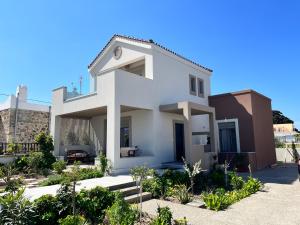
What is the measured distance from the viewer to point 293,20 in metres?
11.6

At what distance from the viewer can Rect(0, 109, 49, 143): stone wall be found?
17.9m

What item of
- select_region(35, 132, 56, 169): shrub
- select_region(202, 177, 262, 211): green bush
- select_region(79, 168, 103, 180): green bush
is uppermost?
select_region(35, 132, 56, 169): shrub

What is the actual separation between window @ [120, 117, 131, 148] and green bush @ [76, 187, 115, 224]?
329 inches

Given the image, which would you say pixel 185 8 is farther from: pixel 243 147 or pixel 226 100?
pixel 243 147

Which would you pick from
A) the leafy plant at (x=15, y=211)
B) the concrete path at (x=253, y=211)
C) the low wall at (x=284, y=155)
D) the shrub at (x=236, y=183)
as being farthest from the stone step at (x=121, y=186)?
the low wall at (x=284, y=155)

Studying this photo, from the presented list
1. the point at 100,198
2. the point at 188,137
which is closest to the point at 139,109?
the point at 188,137

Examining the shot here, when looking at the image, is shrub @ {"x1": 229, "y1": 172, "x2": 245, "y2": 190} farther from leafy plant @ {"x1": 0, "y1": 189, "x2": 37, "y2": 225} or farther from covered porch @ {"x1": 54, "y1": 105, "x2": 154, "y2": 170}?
leafy plant @ {"x1": 0, "y1": 189, "x2": 37, "y2": 225}

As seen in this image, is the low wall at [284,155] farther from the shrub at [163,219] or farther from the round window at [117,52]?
the shrub at [163,219]

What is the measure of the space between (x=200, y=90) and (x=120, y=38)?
7616 millimetres

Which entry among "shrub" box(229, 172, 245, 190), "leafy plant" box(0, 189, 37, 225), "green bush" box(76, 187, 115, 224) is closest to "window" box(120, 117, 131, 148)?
"shrub" box(229, 172, 245, 190)

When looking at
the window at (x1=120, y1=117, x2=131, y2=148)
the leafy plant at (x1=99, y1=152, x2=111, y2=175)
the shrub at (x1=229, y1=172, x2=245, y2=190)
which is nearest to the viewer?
the shrub at (x1=229, y1=172, x2=245, y2=190)

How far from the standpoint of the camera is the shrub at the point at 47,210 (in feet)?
18.0

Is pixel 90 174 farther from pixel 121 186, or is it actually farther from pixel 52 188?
pixel 121 186

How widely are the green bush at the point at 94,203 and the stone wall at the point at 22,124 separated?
1421cm
